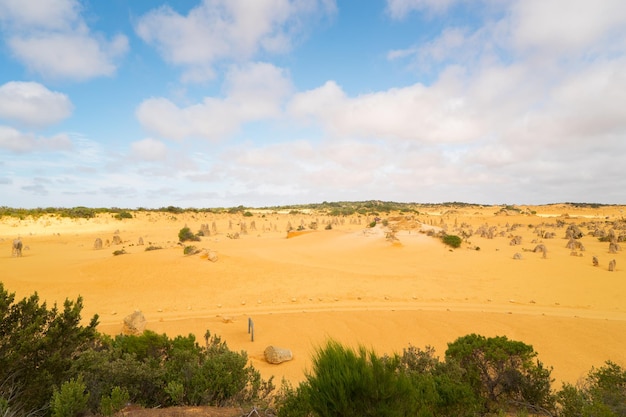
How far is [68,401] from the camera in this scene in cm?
379

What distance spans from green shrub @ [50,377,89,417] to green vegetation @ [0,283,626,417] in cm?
1

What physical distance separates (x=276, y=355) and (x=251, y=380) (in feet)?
9.99

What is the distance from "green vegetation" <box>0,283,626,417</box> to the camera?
344 centimetres

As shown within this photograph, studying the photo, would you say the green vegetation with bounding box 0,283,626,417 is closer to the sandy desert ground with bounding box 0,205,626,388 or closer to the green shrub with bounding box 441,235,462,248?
the sandy desert ground with bounding box 0,205,626,388

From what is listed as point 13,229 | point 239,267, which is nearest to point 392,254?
point 239,267

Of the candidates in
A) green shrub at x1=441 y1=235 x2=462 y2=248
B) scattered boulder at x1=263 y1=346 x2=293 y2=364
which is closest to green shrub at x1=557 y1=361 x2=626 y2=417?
scattered boulder at x1=263 y1=346 x2=293 y2=364

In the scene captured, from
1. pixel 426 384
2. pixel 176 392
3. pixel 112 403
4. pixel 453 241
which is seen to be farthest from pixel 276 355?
pixel 453 241

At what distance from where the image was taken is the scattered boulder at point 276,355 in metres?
8.03

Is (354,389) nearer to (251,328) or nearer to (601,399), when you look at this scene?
(601,399)

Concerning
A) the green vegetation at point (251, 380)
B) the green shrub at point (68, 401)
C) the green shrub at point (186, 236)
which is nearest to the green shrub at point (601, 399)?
the green vegetation at point (251, 380)

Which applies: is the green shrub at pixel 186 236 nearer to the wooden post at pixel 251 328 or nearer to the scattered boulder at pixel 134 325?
the scattered boulder at pixel 134 325

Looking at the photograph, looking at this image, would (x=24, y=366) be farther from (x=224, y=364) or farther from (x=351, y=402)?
(x=351, y=402)

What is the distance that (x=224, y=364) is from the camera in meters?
5.21

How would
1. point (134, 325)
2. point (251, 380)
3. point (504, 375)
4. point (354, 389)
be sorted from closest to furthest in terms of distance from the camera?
point (354, 389) < point (251, 380) < point (504, 375) < point (134, 325)
